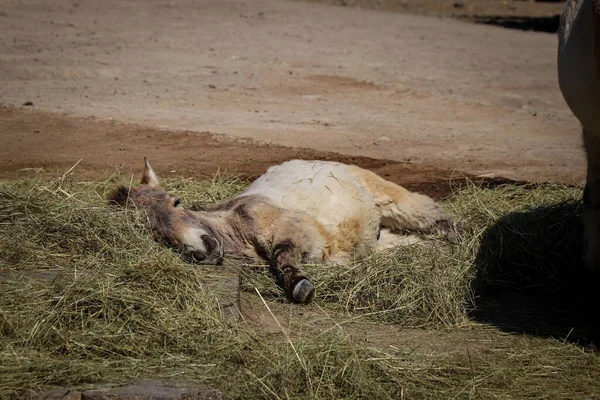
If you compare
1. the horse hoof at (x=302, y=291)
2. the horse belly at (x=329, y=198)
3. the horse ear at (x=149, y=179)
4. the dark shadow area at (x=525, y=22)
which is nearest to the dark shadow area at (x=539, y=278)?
the horse belly at (x=329, y=198)

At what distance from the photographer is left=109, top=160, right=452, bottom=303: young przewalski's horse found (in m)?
5.73

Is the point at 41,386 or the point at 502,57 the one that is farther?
the point at 502,57

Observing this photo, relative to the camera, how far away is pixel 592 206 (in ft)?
19.1

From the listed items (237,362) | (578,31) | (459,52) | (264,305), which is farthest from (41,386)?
(459,52)

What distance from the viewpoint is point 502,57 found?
52.1 ft

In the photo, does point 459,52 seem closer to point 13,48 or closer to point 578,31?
point 13,48

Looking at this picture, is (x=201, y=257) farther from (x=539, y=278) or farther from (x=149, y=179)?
(x=539, y=278)

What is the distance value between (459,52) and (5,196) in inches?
444

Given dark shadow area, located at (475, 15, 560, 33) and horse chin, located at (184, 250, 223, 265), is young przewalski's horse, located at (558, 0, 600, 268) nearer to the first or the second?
horse chin, located at (184, 250, 223, 265)

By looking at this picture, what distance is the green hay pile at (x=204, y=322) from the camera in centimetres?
409

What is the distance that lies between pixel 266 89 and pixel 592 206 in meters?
6.98

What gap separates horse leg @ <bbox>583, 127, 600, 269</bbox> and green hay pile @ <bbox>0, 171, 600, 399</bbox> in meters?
0.66

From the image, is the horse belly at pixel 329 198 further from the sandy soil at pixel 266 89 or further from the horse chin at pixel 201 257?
the sandy soil at pixel 266 89

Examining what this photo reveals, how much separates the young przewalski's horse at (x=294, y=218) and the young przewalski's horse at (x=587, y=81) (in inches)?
46.8
